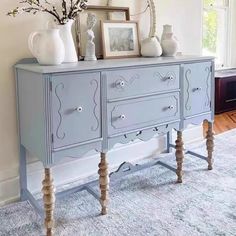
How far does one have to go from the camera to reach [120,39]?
2.48 m

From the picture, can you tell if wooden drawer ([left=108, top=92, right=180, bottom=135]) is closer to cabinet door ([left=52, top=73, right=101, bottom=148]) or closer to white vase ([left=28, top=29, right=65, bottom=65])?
cabinet door ([left=52, top=73, right=101, bottom=148])

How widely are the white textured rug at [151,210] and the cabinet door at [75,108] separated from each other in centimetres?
49

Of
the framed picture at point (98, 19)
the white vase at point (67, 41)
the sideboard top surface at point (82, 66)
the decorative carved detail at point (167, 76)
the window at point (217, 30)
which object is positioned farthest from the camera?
the window at point (217, 30)

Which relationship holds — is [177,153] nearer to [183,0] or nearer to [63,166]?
[63,166]

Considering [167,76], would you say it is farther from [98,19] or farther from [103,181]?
[103,181]

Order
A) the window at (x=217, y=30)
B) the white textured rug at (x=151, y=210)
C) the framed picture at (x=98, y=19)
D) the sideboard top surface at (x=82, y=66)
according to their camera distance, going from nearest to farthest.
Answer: the sideboard top surface at (x=82, y=66)
the white textured rug at (x=151, y=210)
the framed picture at (x=98, y=19)
the window at (x=217, y=30)

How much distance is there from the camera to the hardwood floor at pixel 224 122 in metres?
3.81

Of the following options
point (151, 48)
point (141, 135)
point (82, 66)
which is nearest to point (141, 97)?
point (141, 135)

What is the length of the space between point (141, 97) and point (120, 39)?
24.3 inches

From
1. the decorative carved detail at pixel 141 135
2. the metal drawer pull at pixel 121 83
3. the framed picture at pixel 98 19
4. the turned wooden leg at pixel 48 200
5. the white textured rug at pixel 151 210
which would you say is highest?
the framed picture at pixel 98 19

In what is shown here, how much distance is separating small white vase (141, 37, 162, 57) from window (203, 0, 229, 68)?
250 cm

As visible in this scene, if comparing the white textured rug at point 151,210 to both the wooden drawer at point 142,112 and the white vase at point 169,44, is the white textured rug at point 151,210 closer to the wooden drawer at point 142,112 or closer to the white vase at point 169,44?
the wooden drawer at point 142,112

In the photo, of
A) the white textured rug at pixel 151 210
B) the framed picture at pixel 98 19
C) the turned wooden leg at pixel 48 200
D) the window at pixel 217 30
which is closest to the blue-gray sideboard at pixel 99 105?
the turned wooden leg at pixel 48 200

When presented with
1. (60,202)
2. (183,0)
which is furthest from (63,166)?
(183,0)
